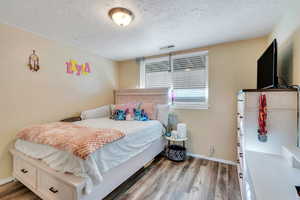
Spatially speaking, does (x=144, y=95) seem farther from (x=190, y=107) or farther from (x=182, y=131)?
(x=182, y=131)

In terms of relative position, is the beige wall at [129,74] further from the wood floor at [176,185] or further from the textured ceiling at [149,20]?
the wood floor at [176,185]

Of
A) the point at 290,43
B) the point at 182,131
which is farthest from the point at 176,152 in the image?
the point at 290,43

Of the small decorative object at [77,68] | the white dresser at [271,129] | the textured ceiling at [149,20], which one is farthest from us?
the small decorative object at [77,68]

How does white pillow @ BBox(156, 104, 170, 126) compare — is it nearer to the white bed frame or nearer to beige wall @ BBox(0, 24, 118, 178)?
the white bed frame

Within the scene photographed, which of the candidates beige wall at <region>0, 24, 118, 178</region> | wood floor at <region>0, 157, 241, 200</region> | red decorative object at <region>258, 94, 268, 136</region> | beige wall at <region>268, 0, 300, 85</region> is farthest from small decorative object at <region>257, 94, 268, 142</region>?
beige wall at <region>0, 24, 118, 178</region>

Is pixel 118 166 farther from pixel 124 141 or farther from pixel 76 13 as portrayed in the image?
pixel 76 13

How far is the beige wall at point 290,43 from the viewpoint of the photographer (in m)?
1.37

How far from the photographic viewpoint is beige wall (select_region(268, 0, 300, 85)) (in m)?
1.37

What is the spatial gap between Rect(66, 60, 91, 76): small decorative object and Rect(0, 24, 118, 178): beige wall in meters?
0.08

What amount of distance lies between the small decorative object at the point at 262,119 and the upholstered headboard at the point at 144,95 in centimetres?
185

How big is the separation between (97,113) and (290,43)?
134 inches

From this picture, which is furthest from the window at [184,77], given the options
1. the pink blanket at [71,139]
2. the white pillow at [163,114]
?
the pink blanket at [71,139]

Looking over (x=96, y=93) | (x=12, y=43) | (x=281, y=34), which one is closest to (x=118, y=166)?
(x=96, y=93)

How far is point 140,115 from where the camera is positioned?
9.44ft
